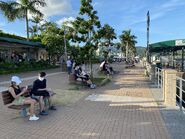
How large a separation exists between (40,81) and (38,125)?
5.66 ft

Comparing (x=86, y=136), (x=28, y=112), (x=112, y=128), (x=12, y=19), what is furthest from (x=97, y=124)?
(x=12, y=19)

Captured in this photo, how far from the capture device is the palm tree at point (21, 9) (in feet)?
129

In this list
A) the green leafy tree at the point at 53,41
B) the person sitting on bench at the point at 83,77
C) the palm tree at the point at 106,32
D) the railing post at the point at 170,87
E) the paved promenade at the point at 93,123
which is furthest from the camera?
the green leafy tree at the point at 53,41

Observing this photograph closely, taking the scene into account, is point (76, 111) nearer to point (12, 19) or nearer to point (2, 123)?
Result: point (2, 123)

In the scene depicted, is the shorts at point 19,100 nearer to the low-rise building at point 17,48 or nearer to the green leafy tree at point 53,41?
the low-rise building at point 17,48

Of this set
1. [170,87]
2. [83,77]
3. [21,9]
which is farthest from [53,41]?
[170,87]

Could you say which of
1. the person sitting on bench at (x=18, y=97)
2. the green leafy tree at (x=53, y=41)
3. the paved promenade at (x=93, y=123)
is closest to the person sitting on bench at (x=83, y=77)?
the paved promenade at (x=93, y=123)

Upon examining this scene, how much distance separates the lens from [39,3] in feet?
140

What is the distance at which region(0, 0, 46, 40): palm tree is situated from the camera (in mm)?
39338

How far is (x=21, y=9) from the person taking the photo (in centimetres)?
4094

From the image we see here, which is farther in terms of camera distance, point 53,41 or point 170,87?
point 53,41

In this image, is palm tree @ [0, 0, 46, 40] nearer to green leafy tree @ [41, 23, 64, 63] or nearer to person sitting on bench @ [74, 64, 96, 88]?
green leafy tree @ [41, 23, 64, 63]

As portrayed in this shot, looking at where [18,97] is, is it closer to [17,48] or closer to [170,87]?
[170,87]

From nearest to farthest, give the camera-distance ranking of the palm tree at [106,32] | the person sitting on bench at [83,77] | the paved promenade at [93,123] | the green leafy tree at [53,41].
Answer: the paved promenade at [93,123], the person sitting on bench at [83,77], the palm tree at [106,32], the green leafy tree at [53,41]
